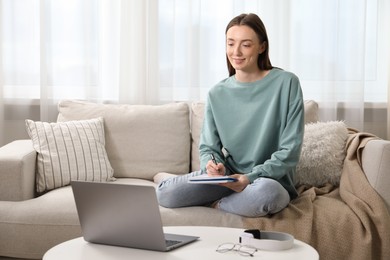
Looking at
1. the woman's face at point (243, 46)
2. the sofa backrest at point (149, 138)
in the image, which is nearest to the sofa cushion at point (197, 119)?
the sofa backrest at point (149, 138)

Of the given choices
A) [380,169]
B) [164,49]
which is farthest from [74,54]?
[380,169]

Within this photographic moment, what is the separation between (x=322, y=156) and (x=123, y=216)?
1365 millimetres

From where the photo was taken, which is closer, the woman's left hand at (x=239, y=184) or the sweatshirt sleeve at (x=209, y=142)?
the woman's left hand at (x=239, y=184)

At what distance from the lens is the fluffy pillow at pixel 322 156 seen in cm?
316

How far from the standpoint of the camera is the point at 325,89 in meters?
4.06

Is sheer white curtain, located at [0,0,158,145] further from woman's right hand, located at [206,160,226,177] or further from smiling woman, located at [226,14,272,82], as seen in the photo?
woman's right hand, located at [206,160,226,177]

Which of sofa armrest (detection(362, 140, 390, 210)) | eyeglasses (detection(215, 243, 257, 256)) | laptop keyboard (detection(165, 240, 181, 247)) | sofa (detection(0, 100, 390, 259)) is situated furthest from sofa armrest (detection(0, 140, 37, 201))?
sofa armrest (detection(362, 140, 390, 210))

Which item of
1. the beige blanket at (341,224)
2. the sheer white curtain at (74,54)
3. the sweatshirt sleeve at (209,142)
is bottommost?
the beige blanket at (341,224)

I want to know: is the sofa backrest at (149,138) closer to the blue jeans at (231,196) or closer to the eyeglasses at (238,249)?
the blue jeans at (231,196)

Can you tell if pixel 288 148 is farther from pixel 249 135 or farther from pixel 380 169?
pixel 380 169

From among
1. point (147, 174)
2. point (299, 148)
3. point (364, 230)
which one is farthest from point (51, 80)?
point (364, 230)

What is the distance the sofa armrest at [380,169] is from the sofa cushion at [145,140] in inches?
38.4

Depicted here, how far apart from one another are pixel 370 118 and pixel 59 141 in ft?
6.00

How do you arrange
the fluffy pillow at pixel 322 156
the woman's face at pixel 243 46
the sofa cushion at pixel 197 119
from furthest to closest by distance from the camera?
the sofa cushion at pixel 197 119 → the fluffy pillow at pixel 322 156 → the woman's face at pixel 243 46
